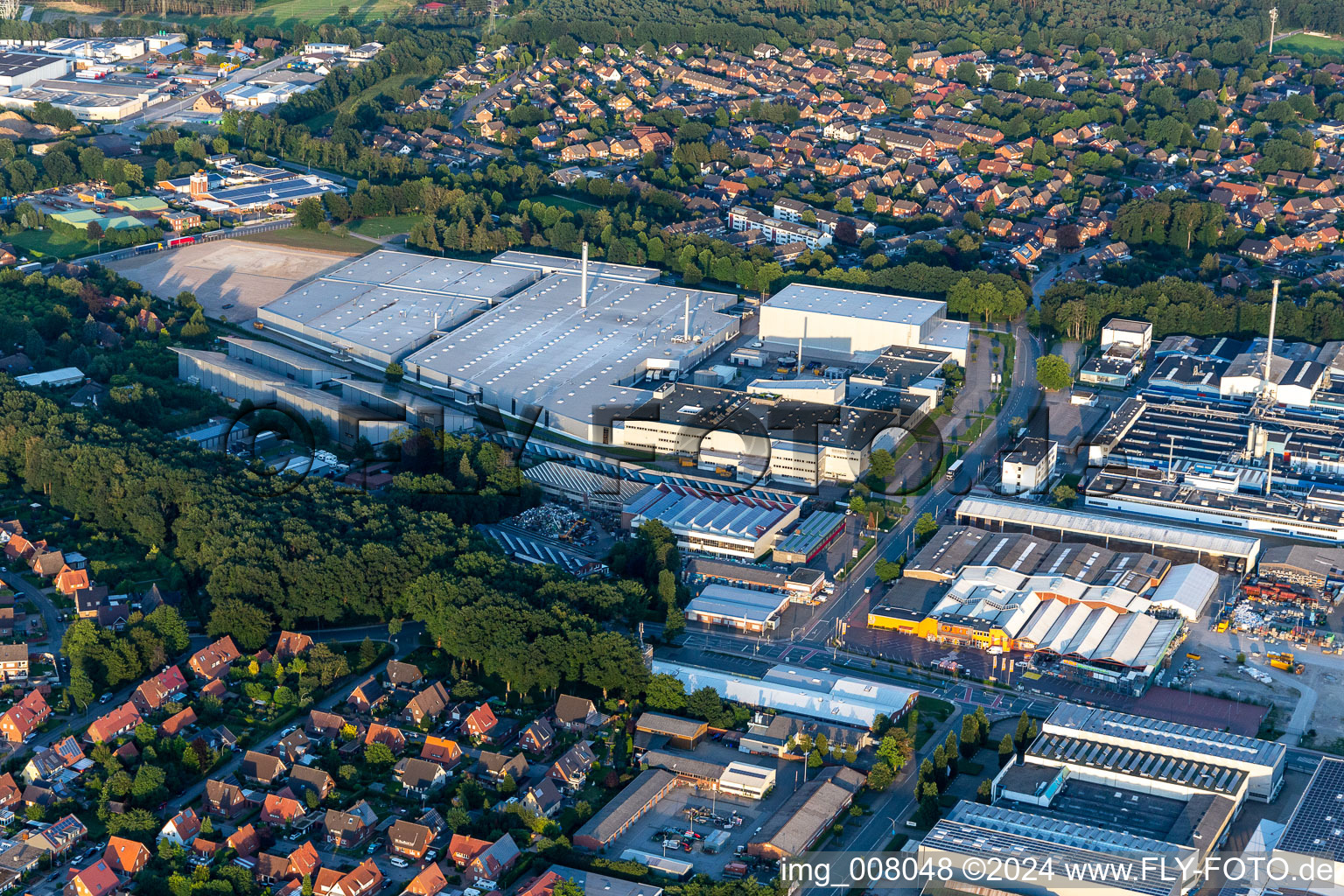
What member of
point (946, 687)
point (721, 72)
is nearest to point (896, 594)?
point (946, 687)

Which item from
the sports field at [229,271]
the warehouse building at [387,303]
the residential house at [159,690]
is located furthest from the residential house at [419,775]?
the sports field at [229,271]

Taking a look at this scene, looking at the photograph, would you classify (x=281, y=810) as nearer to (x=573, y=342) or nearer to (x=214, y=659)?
(x=214, y=659)

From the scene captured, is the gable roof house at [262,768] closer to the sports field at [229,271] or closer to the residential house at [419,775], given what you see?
the residential house at [419,775]

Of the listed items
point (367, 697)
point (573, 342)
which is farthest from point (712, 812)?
point (573, 342)

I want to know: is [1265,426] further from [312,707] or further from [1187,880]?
[312,707]

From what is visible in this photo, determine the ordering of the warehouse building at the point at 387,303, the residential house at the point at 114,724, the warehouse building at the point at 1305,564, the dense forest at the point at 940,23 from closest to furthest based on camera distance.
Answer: the residential house at the point at 114,724, the warehouse building at the point at 1305,564, the warehouse building at the point at 387,303, the dense forest at the point at 940,23

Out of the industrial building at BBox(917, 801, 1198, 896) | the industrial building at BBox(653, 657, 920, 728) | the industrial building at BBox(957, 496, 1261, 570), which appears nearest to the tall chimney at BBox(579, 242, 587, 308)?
the industrial building at BBox(957, 496, 1261, 570)
